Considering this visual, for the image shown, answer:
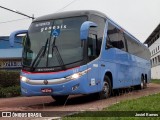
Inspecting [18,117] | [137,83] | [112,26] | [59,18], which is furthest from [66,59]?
[137,83]

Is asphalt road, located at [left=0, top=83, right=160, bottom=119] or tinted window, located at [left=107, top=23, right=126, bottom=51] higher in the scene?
tinted window, located at [left=107, top=23, right=126, bottom=51]

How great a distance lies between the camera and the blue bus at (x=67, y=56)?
1180 cm

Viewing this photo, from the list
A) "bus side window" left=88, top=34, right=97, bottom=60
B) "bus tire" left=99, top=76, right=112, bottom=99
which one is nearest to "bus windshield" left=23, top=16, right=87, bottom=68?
"bus side window" left=88, top=34, right=97, bottom=60

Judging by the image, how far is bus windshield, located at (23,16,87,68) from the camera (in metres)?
12.0

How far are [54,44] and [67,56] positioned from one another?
70cm

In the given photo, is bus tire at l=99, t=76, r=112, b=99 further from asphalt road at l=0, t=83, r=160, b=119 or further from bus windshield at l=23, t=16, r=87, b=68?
bus windshield at l=23, t=16, r=87, b=68

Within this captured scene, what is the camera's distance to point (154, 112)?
781cm

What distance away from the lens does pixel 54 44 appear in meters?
12.3

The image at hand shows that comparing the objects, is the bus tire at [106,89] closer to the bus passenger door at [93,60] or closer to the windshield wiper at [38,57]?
the bus passenger door at [93,60]

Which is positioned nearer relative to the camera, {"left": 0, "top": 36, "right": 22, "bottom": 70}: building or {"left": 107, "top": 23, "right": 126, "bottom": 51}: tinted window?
{"left": 107, "top": 23, "right": 126, "bottom": 51}: tinted window

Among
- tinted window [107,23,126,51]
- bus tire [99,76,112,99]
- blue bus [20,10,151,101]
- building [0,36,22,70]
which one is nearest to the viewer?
blue bus [20,10,151,101]

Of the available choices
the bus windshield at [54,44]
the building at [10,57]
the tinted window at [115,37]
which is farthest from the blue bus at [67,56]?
the building at [10,57]

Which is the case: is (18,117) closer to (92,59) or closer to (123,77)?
(92,59)

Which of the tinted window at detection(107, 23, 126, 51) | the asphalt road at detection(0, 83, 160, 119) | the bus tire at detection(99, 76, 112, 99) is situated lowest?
the asphalt road at detection(0, 83, 160, 119)
